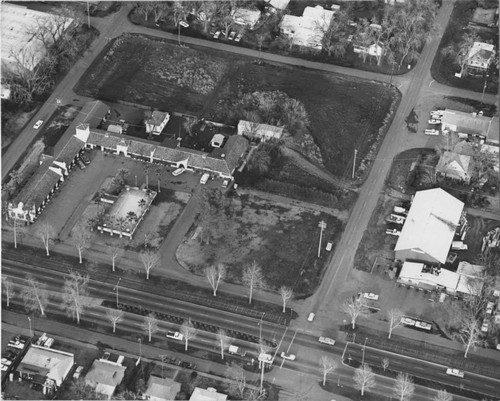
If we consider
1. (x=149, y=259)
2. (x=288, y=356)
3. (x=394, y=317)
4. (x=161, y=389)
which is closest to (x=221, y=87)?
(x=149, y=259)

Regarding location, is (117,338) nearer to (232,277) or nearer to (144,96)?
(232,277)

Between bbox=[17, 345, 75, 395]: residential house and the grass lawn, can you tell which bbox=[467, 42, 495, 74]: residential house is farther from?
bbox=[17, 345, 75, 395]: residential house

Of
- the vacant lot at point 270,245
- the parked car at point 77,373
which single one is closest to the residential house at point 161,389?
the parked car at point 77,373

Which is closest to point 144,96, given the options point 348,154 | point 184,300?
point 348,154

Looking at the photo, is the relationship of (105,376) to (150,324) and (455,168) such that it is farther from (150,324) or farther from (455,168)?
(455,168)

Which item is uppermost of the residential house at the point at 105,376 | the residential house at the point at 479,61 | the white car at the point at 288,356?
the residential house at the point at 479,61

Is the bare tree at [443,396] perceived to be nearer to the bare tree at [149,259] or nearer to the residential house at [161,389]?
the residential house at [161,389]
